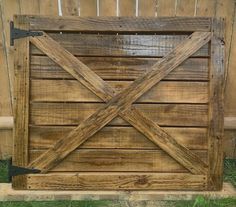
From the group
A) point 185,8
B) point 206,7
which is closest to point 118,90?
point 185,8

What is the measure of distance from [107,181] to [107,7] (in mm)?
1611

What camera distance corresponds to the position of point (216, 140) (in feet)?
9.55

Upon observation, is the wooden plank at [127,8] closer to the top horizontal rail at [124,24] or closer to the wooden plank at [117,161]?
the top horizontal rail at [124,24]

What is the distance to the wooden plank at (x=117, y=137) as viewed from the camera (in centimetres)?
292

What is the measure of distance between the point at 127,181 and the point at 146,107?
0.65m

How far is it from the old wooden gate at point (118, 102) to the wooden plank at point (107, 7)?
39cm

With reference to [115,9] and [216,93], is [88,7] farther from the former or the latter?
[216,93]

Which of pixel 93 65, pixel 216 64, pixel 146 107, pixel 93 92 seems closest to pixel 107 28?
pixel 93 65

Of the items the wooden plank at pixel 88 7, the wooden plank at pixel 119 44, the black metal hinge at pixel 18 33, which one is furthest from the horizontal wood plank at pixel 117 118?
the wooden plank at pixel 88 7

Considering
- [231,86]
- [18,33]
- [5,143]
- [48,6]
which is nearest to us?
A: [18,33]

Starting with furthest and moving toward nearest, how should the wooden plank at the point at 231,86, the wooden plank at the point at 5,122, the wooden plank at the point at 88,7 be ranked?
the wooden plank at the point at 5,122, the wooden plank at the point at 231,86, the wooden plank at the point at 88,7

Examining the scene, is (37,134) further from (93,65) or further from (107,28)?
(107,28)

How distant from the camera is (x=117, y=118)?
2.91m

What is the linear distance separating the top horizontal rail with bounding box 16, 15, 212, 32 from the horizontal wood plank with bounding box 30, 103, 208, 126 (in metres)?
0.64
